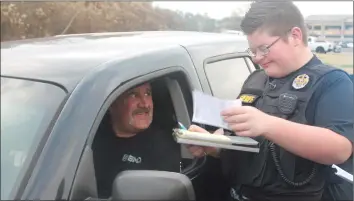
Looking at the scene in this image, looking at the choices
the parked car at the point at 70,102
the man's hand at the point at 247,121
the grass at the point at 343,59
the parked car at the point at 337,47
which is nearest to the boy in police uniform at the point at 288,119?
the man's hand at the point at 247,121

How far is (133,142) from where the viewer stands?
238 centimetres

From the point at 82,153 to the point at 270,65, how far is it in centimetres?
99

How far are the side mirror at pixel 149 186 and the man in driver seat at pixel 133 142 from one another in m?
0.68

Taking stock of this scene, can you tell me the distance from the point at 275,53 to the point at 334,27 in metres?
1.61

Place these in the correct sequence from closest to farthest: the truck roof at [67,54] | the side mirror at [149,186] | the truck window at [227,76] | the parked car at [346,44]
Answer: the side mirror at [149,186], the truck roof at [67,54], the truck window at [227,76], the parked car at [346,44]

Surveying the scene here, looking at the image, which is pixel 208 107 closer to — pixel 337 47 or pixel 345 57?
pixel 337 47

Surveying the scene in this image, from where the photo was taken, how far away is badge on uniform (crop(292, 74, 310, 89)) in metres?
2.11

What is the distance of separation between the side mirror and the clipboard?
1.02 feet

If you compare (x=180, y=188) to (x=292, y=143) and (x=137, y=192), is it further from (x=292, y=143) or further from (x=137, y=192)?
(x=292, y=143)

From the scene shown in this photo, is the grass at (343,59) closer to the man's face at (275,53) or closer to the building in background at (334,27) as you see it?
the building in background at (334,27)

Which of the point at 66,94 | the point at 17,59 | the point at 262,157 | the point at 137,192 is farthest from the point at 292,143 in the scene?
Result: the point at 17,59

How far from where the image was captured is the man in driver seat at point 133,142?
2.25 meters

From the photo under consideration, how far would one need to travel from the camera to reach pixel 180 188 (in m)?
1.52

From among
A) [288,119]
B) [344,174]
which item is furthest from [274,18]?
[344,174]
